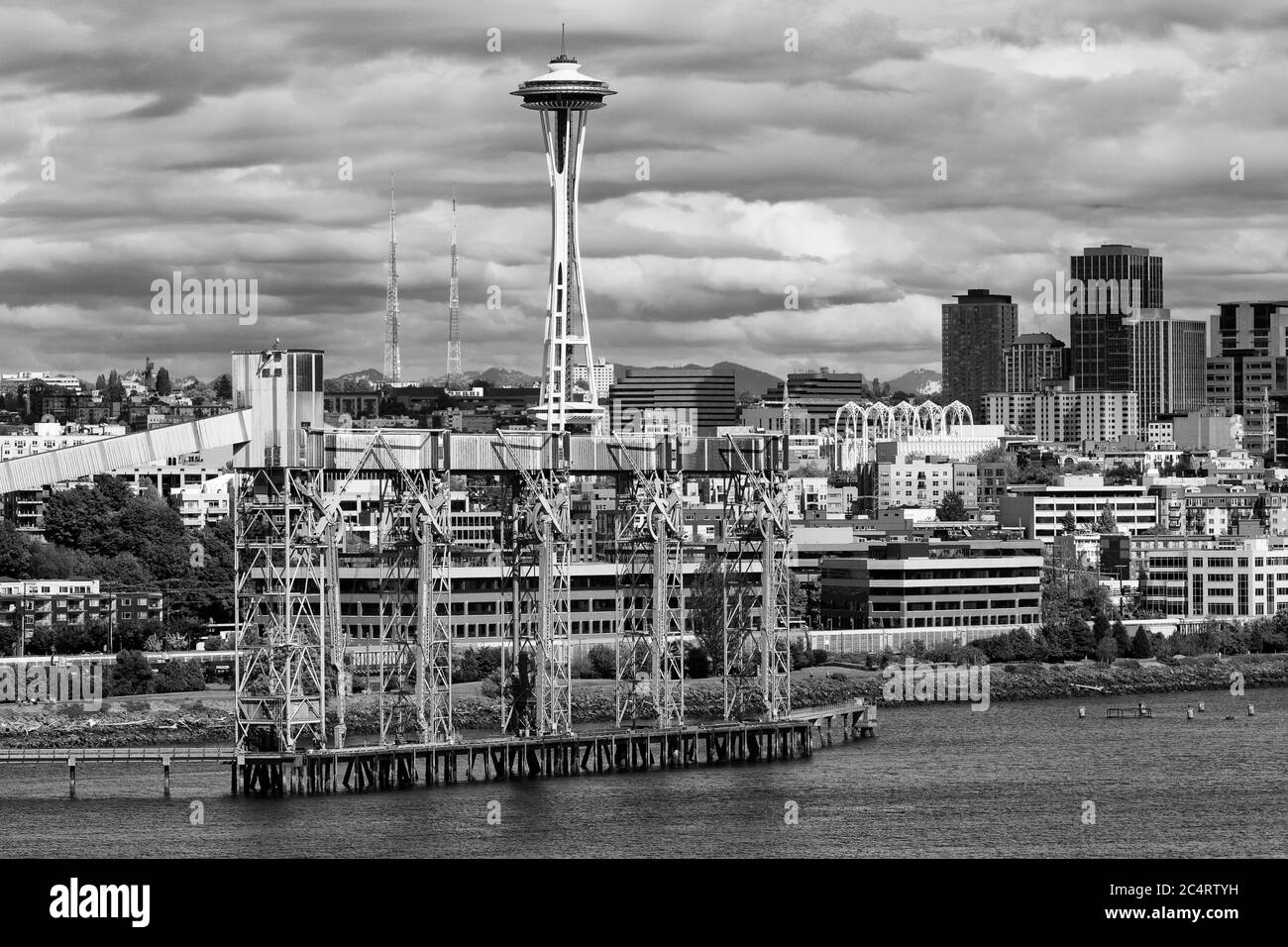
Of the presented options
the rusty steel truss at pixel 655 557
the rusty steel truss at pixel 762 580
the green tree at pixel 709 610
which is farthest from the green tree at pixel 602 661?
the rusty steel truss at pixel 655 557

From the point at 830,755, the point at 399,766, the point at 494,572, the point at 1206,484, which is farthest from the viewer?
the point at 1206,484

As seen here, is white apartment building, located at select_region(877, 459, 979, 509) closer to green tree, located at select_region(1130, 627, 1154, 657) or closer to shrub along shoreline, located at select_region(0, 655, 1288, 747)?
green tree, located at select_region(1130, 627, 1154, 657)

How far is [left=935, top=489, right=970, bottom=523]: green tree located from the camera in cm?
14388

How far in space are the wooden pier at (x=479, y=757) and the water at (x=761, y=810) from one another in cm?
63

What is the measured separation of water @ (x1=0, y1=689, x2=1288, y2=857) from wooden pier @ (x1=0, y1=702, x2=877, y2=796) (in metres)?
0.63

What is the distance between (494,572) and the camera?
8119cm

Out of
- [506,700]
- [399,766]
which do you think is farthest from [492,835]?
[506,700]

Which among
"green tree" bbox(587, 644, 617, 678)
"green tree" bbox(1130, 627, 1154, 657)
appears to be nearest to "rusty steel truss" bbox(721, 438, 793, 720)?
"green tree" bbox(587, 644, 617, 678)

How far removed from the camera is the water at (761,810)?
4053cm

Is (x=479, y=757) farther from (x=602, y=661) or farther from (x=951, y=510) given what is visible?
(x=951, y=510)

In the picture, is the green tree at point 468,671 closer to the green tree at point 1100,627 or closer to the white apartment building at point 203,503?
the green tree at point 1100,627

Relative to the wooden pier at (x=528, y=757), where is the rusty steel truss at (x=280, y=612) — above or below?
above

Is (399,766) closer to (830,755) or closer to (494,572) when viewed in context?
(830,755)

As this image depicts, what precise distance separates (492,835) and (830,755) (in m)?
18.2
